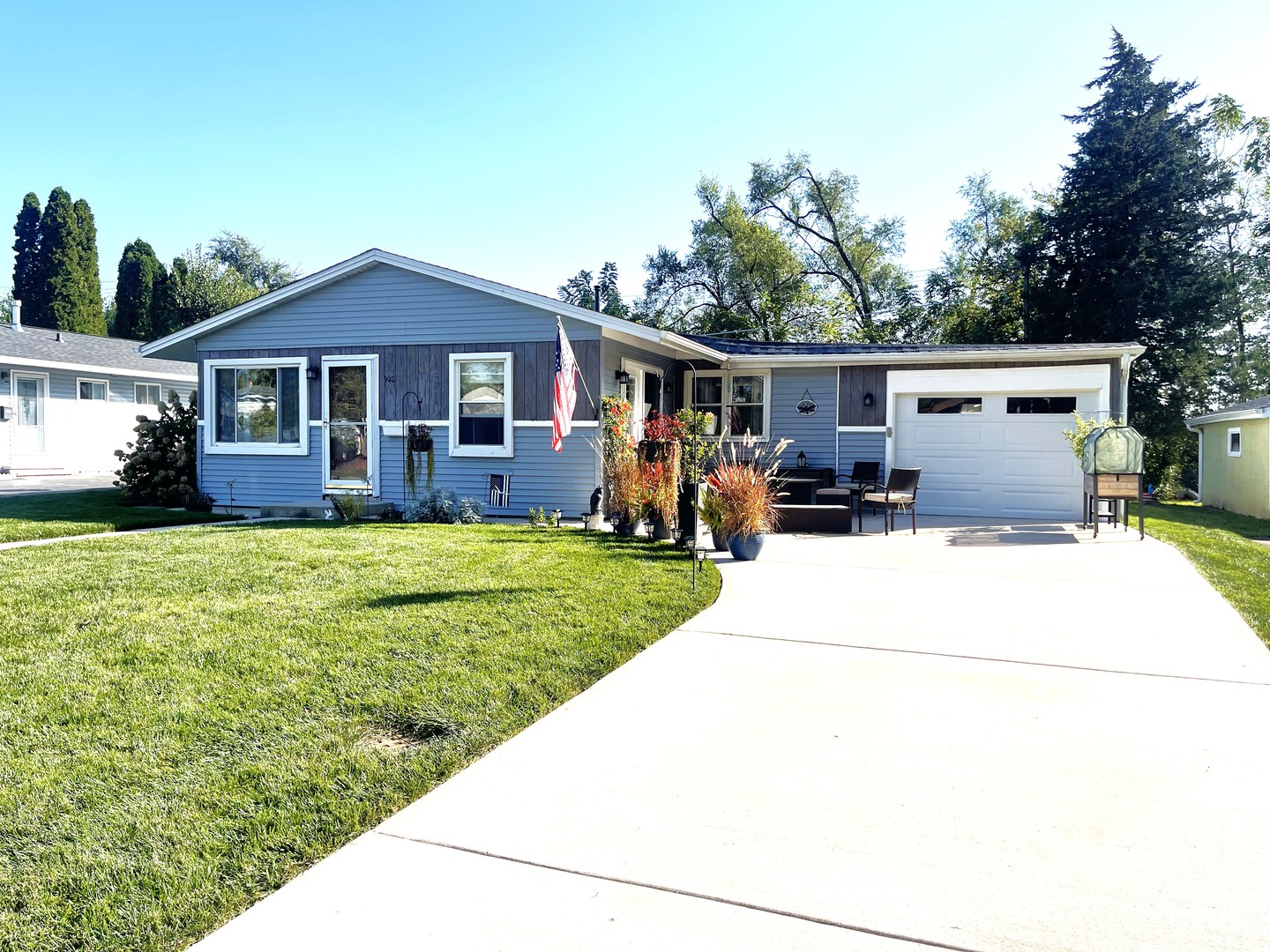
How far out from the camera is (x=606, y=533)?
975 centimetres

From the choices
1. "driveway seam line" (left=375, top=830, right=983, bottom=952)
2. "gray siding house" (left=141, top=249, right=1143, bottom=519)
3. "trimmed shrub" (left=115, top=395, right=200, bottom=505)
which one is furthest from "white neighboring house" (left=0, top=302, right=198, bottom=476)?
"driveway seam line" (left=375, top=830, right=983, bottom=952)

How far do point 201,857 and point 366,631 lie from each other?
2473 millimetres

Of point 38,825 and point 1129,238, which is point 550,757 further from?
point 1129,238

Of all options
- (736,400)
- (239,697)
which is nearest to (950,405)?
(736,400)

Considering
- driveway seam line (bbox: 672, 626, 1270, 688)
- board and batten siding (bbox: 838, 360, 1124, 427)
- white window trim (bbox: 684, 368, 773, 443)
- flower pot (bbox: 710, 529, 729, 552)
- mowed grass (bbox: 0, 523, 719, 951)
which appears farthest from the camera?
white window trim (bbox: 684, 368, 773, 443)

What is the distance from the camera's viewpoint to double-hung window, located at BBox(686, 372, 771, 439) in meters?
14.1

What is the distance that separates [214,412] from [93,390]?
Result: 11.4m

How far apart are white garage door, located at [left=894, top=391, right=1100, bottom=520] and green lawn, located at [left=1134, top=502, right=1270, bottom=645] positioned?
151cm

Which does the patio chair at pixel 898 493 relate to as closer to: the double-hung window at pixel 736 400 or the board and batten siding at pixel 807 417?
the board and batten siding at pixel 807 417

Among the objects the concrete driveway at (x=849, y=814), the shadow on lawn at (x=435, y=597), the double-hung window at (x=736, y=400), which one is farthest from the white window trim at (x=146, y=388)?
the concrete driveway at (x=849, y=814)

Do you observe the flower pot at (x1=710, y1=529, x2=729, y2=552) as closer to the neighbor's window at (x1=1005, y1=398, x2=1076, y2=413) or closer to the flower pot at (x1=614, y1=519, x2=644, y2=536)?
the flower pot at (x1=614, y1=519, x2=644, y2=536)

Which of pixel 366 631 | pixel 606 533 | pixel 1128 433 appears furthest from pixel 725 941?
pixel 1128 433

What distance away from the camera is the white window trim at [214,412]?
12.3 meters

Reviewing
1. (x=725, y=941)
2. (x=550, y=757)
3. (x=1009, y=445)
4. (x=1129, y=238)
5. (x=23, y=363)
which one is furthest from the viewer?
(x=1129, y=238)
